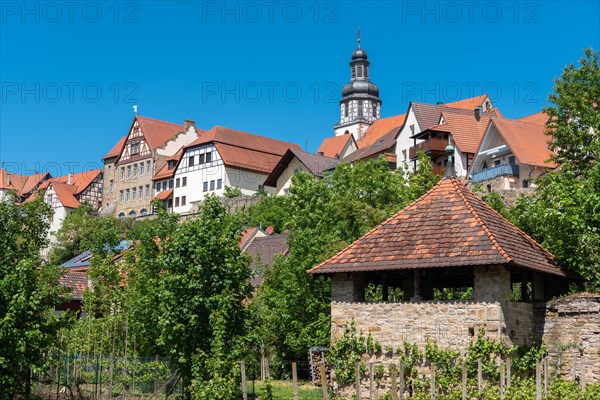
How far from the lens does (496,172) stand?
2200 inches

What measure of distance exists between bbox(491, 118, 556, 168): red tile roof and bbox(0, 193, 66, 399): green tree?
37.1m

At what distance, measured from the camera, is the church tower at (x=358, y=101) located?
126006 mm

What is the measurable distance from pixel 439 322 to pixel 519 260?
2301 millimetres

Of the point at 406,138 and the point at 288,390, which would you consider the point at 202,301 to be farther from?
the point at 406,138

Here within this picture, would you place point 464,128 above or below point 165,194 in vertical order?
above

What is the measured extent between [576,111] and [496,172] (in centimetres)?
2435

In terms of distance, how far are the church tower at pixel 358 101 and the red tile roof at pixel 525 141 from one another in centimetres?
6618

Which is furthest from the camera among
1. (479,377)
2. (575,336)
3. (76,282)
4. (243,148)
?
(243,148)

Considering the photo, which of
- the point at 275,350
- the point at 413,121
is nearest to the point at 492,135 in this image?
the point at 413,121

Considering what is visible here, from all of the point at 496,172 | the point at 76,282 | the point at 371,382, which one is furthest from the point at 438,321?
the point at 496,172

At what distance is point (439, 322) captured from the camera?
2020 centimetres

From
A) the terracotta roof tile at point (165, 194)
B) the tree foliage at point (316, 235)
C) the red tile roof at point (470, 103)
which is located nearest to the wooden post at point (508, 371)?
the tree foliage at point (316, 235)

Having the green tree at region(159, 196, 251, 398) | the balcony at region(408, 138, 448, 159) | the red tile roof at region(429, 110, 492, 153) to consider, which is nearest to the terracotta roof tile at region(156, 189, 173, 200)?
the red tile roof at region(429, 110, 492, 153)

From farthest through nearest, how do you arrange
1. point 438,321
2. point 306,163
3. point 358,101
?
1. point 358,101
2. point 306,163
3. point 438,321
